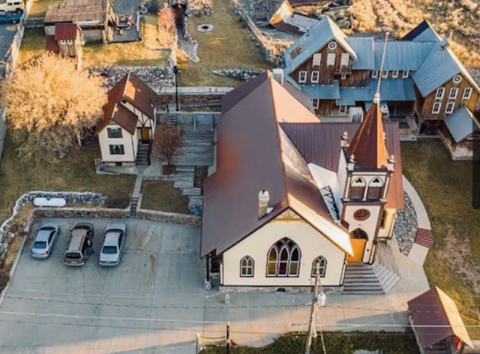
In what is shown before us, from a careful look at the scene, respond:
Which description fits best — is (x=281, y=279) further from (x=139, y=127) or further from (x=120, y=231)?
(x=139, y=127)

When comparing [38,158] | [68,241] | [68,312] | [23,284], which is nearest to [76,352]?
[68,312]

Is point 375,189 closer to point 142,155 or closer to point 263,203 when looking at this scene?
point 263,203

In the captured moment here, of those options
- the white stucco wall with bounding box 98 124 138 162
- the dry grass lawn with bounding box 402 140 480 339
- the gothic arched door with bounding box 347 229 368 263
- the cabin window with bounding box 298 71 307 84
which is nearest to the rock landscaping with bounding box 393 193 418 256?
the dry grass lawn with bounding box 402 140 480 339

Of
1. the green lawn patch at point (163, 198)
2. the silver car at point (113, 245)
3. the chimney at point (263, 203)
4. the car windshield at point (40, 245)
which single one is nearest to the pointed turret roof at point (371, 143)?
the chimney at point (263, 203)

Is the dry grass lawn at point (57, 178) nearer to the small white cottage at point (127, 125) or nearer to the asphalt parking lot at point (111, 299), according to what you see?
the small white cottage at point (127, 125)

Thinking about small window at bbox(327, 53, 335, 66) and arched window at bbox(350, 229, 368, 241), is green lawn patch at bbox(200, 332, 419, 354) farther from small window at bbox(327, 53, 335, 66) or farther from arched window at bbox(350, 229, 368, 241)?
small window at bbox(327, 53, 335, 66)

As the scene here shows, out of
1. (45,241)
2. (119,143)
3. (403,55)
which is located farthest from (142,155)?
(403,55)
